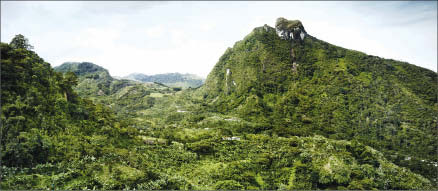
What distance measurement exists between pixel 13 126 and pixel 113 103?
162803mm

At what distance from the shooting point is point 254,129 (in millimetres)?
98000

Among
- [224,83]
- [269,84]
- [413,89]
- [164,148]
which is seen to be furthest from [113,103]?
[413,89]

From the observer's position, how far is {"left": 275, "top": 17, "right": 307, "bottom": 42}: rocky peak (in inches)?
6599

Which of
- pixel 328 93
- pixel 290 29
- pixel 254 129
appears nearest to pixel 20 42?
pixel 254 129

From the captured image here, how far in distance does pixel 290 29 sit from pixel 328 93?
52.9 metres

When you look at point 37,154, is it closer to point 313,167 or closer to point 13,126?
point 13,126

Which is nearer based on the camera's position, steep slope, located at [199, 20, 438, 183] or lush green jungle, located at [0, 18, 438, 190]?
lush green jungle, located at [0, 18, 438, 190]

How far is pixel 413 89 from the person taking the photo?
136 meters

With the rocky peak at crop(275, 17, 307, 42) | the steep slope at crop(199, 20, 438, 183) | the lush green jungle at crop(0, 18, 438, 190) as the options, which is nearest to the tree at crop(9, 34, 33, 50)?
the lush green jungle at crop(0, 18, 438, 190)

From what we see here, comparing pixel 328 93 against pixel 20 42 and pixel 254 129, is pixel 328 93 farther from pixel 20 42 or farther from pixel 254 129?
pixel 20 42

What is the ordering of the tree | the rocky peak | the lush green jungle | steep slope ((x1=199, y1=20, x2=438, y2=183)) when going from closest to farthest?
the lush green jungle < the tree < steep slope ((x1=199, y1=20, x2=438, y2=183)) < the rocky peak

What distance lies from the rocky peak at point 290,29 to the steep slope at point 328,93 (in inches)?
25.1

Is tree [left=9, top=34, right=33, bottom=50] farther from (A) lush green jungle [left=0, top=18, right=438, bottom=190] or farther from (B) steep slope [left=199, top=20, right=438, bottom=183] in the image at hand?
(B) steep slope [left=199, top=20, right=438, bottom=183]

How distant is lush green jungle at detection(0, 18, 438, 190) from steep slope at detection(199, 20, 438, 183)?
0.66 m
